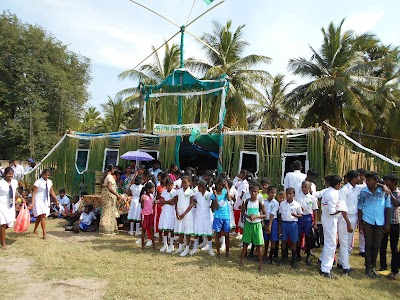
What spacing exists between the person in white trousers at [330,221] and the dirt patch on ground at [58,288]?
3.43 m

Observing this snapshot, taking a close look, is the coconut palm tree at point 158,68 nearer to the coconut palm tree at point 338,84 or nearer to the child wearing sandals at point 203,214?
the coconut palm tree at point 338,84

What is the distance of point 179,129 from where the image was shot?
11.0 m

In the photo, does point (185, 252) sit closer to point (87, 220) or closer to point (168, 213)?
point (168, 213)

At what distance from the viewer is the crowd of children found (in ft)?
18.8

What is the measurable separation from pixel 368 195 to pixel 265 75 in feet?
53.5

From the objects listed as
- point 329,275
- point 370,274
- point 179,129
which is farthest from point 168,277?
point 179,129

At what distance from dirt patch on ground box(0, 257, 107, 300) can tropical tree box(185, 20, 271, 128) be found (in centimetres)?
1548

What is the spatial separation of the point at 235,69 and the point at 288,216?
52.7 ft

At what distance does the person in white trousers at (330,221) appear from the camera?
558 cm

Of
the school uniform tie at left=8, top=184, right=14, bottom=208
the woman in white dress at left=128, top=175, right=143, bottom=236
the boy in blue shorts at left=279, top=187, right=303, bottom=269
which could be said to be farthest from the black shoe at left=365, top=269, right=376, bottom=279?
the school uniform tie at left=8, top=184, right=14, bottom=208

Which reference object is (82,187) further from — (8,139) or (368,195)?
(8,139)

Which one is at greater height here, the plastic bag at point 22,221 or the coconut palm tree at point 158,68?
the coconut palm tree at point 158,68

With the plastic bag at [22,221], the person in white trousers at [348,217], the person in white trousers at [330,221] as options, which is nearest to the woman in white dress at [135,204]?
the plastic bag at [22,221]

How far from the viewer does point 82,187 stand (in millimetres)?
13086
